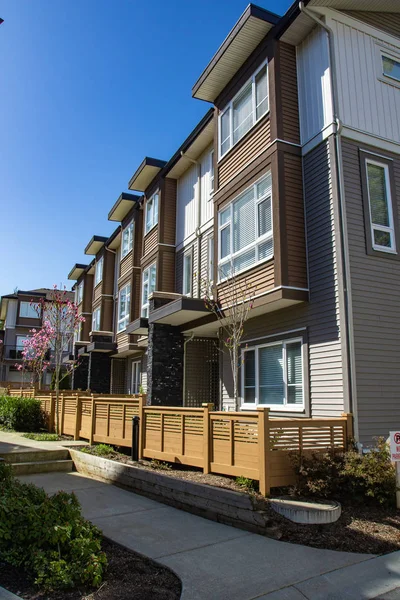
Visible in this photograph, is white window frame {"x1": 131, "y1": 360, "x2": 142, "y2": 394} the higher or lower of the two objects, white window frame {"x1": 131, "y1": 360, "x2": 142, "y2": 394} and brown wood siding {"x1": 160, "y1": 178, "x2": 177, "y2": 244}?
the lower

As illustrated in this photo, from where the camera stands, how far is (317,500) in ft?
21.8

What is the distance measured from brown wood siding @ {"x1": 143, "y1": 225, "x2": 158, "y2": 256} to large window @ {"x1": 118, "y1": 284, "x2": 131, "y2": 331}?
259cm

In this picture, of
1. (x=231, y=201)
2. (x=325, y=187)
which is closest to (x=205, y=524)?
(x=325, y=187)

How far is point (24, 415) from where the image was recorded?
53.6ft

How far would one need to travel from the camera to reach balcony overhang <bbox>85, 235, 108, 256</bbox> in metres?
27.5

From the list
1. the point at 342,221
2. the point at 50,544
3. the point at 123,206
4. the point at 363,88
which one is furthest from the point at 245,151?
the point at 123,206

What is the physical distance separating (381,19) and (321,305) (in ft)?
23.1

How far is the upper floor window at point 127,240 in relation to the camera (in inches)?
876

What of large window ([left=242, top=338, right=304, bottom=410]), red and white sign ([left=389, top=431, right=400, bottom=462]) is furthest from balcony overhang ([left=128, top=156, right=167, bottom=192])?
red and white sign ([left=389, top=431, right=400, bottom=462])

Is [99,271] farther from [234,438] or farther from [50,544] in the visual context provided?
[50,544]

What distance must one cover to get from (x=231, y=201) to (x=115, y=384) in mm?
14252

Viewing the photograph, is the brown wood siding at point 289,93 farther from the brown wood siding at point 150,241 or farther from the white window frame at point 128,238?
the white window frame at point 128,238

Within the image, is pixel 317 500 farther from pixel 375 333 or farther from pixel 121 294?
pixel 121 294

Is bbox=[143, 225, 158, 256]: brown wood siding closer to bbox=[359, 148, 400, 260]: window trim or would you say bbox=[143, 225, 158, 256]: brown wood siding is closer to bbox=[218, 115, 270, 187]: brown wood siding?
bbox=[218, 115, 270, 187]: brown wood siding
